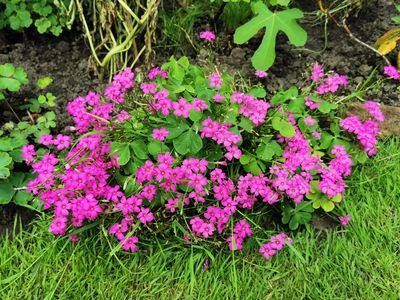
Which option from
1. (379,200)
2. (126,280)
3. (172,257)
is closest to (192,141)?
(172,257)

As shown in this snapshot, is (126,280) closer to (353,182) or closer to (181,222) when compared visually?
(181,222)

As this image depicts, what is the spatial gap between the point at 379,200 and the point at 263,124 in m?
0.64

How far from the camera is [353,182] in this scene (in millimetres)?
2160

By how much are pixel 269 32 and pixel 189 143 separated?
0.71 metres

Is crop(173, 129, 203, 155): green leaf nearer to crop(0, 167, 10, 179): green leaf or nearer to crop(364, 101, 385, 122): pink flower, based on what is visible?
crop(0, 167, 10, 179): green leaf

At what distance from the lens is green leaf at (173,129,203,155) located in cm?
186

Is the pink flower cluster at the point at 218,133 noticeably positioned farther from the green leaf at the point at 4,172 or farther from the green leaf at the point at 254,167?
the green leaf at the point at 4,172

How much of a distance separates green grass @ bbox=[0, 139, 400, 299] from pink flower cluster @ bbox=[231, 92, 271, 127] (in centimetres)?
55

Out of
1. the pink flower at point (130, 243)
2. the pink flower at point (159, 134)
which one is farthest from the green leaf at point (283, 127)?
the pink flower at point (130, 243)

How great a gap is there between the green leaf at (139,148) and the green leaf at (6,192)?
641 millimetres

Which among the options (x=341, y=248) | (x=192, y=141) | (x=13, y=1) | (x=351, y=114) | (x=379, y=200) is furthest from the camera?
(x=13, y=1)

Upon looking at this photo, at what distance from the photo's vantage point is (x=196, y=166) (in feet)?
5.95

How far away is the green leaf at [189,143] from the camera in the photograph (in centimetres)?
186

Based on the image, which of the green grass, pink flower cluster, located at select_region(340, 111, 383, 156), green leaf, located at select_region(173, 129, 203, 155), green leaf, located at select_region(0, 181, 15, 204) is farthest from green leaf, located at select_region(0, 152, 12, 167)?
pink flower cluster, located at select_region(340, 111, 383, 156)
